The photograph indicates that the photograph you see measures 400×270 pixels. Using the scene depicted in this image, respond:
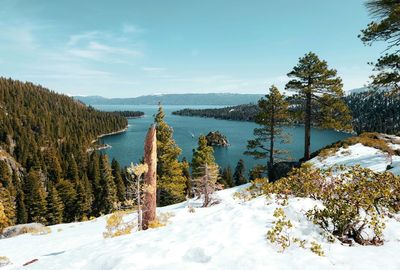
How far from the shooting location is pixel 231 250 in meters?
6.00

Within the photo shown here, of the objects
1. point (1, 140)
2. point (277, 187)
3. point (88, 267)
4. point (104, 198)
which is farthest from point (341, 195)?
point (1, 140)

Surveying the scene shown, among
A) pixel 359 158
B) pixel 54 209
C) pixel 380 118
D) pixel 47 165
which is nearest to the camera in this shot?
pixel 359 158

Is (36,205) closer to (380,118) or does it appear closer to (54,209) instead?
(54,209)

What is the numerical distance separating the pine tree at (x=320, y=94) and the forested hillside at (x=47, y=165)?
76.7 feet

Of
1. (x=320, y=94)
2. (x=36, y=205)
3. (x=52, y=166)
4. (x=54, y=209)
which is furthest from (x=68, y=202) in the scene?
(x=320, y=94)

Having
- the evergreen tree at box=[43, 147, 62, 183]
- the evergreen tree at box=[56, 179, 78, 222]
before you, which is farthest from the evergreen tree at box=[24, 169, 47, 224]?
the evergreen tree at box=[43, 147, 62, 183]

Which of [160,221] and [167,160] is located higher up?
[160,221]

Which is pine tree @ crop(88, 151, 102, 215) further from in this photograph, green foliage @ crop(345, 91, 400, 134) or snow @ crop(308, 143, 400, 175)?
green foliage @ crop(345, 91, 400, 134)

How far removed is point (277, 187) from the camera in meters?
9.26

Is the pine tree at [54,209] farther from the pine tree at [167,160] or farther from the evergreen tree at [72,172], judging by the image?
the pine tree at [167,160]

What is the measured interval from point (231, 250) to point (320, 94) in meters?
23.1

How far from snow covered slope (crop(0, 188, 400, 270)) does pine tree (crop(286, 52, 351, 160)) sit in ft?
62.9

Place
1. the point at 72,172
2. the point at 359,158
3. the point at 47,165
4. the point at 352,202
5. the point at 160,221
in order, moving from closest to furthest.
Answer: the point at 352,202, the point at 160,221, the point at 359,158, the point at 72,172, the point at 47,165

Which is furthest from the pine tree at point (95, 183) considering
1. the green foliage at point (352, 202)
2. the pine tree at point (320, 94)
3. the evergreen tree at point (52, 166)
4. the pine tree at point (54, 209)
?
the green foliage at point (352, 202)
